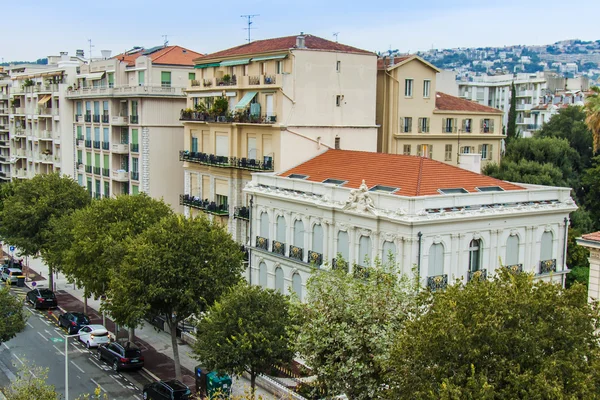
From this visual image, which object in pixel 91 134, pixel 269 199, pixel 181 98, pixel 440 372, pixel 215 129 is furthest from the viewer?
pixel 91 134

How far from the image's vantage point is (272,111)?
58.5m

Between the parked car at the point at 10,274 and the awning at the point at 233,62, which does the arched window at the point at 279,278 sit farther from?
the parked car at the point at 10,274

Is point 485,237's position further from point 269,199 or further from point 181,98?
point 181,98

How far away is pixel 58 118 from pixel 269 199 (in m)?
48.9

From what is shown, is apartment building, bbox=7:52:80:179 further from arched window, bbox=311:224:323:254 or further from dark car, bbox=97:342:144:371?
arched window, bbox=311:224:323:254

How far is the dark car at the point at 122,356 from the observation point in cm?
4738

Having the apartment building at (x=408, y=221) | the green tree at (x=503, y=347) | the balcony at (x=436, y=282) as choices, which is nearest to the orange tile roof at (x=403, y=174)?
the apartment building at (x=408, y=221)

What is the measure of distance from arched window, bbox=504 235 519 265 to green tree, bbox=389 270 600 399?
58.0 ft

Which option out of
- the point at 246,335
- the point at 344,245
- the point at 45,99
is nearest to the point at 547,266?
the point at 344,245

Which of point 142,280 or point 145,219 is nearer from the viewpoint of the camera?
point 142,280

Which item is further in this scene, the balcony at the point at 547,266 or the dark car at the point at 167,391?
the balcony at the point at 547,266

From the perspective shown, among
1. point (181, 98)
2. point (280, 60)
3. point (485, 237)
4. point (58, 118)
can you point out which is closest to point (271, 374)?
point (485, 237)

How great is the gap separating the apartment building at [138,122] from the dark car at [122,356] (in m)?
27.6

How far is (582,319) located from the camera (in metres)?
25.7
